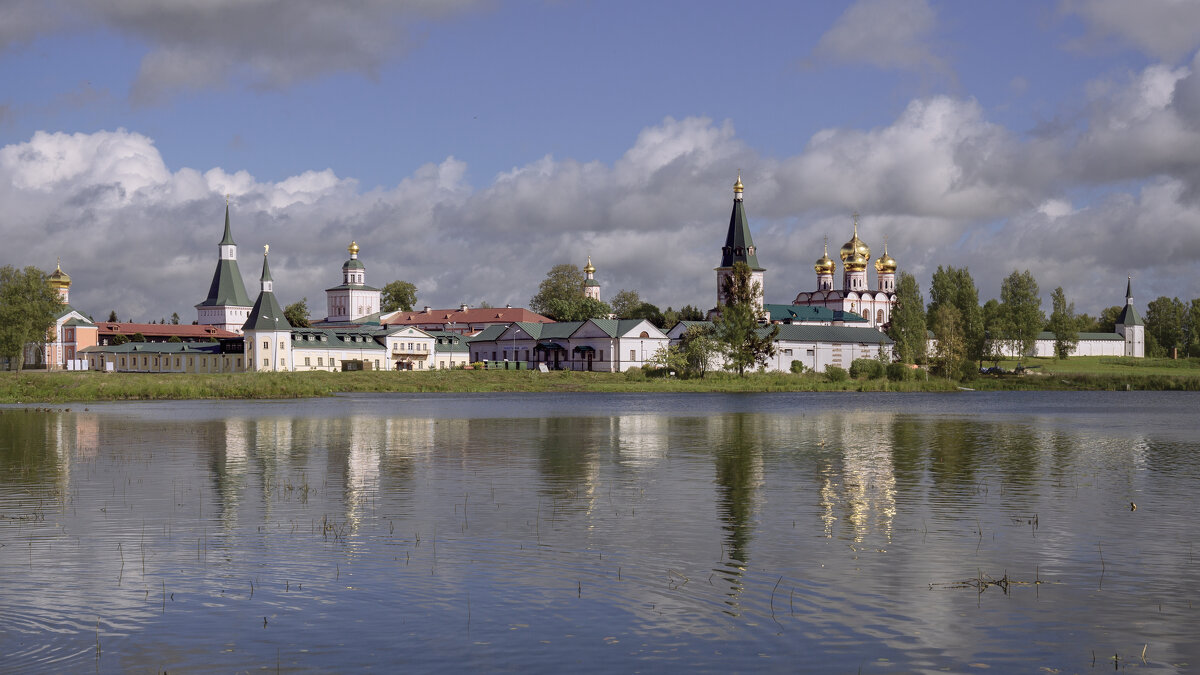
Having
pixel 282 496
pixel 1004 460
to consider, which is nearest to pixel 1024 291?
pixel 1004 460

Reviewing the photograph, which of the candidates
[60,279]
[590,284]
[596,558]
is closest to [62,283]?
[60,279]

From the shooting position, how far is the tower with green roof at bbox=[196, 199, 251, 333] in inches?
6457

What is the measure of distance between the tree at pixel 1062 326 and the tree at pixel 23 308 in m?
124

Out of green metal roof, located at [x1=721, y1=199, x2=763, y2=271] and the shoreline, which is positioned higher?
green metal roof, located at [x1=721, y1=199, x2=763, y2=271]

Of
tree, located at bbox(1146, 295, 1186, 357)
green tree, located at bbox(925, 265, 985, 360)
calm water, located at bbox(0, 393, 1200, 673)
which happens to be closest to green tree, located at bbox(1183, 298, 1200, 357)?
tree, located at bbox(1146, 295, 1186, 357)

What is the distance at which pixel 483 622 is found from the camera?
40.4ft

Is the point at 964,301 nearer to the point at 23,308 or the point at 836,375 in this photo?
the point at 836,375

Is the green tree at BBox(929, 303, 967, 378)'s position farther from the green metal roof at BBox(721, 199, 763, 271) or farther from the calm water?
the calm water

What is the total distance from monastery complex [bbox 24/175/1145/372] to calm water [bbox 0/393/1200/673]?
7862 cm

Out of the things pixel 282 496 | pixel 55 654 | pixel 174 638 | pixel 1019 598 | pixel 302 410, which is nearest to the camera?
pixel 55 654

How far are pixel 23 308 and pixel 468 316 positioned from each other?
76.5 meters

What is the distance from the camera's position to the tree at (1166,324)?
559 feet

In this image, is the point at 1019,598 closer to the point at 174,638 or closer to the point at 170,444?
the point at 174,638

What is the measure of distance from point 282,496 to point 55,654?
459 inches
